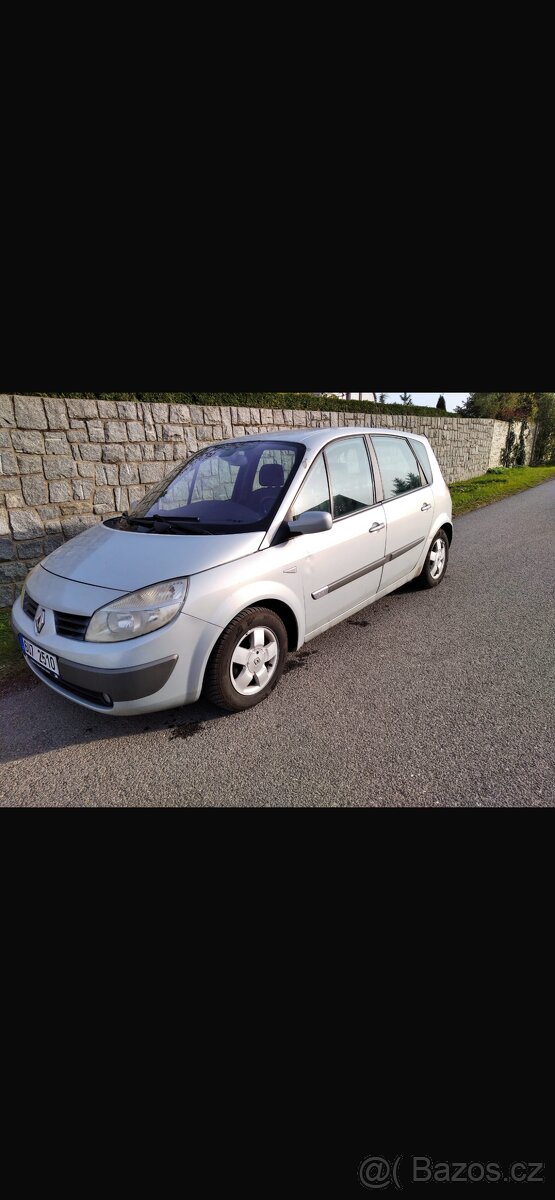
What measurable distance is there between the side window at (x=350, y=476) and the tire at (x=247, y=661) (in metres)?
1.01

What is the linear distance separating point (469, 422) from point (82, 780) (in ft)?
53.6

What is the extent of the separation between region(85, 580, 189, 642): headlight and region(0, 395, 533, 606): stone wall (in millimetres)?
3158

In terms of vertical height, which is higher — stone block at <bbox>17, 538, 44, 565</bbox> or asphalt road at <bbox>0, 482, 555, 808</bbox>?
stone block at <bbox>17, 538, 44, 565</bbox>

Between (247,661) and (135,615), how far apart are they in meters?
0.74

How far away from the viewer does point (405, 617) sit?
4227mm

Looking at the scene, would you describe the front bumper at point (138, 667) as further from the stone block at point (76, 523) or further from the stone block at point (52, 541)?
the stone block at point (76, 523)

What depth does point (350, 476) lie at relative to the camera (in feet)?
11.7

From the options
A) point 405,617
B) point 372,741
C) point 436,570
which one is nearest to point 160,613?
point 372,741

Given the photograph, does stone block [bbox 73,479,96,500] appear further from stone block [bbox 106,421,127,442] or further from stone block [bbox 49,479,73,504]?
stone block [bbox 106,421,127,442]

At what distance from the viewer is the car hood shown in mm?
2598

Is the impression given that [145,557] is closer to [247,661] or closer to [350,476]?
[247,661]

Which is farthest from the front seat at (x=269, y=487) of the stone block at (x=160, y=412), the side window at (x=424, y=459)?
the stone block at (x=160, y=412)

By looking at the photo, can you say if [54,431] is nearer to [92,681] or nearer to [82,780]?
[92,681]

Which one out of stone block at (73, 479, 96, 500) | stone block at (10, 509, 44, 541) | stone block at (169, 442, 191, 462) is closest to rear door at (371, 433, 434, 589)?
stone block at (169, 442, 191, 462)
